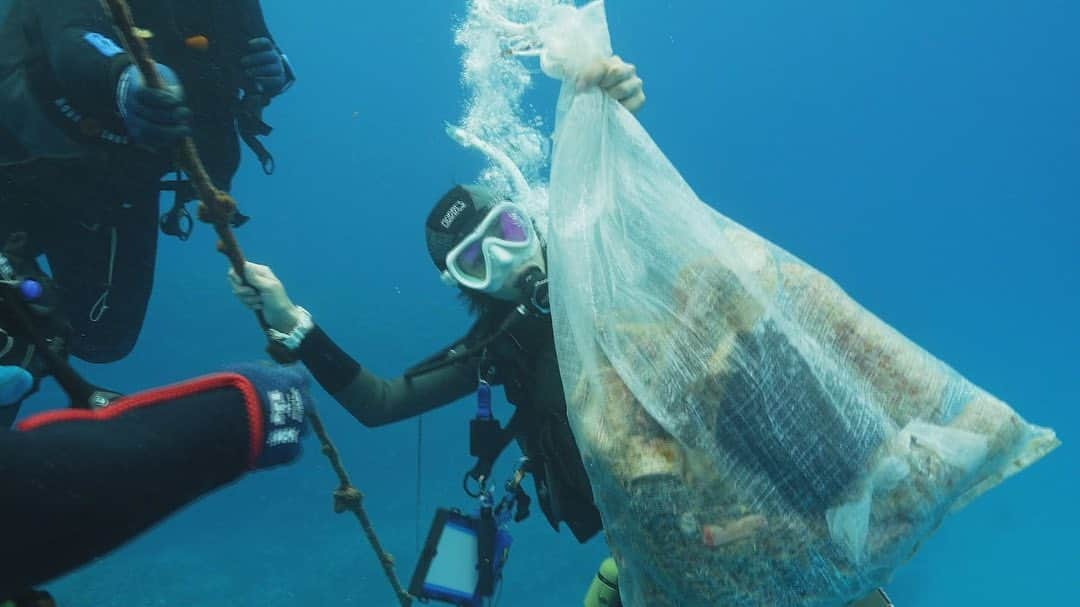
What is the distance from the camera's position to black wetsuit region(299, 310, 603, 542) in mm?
2613

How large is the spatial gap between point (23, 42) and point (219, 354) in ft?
69.8

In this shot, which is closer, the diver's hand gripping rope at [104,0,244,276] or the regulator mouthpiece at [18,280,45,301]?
the diver's hand gripping rope at [104,0,244,276]

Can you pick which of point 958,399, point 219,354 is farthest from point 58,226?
point 219,354

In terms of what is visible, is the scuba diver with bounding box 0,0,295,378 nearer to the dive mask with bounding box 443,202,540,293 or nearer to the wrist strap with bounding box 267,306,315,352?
the wrist strap with bounding box 267,306,315,352

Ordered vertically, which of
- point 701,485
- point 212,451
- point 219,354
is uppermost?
point 701,485

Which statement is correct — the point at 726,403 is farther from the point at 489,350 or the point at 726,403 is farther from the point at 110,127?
the point at 110,127

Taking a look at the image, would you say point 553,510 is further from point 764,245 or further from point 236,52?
point 236,52

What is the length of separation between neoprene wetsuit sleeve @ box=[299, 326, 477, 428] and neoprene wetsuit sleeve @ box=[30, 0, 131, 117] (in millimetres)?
1240

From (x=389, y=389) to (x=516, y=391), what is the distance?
0.64m

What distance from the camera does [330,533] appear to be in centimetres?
1496

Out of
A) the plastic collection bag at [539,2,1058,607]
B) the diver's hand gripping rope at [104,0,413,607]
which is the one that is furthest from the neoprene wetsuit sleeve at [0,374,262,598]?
the plastic collection bag at [539,2,1058,607]

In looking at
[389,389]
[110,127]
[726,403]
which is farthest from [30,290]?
[726,403]

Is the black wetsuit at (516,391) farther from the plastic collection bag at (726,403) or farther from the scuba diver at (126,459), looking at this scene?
the scuba diver at (126,459)

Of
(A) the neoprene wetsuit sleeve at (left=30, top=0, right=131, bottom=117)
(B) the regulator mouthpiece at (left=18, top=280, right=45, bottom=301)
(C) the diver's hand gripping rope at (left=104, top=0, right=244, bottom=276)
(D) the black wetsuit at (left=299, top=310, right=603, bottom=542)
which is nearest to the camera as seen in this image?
(C) the diver's hand gripping rope at (left=104, top=0, right=244, bottom=276)
